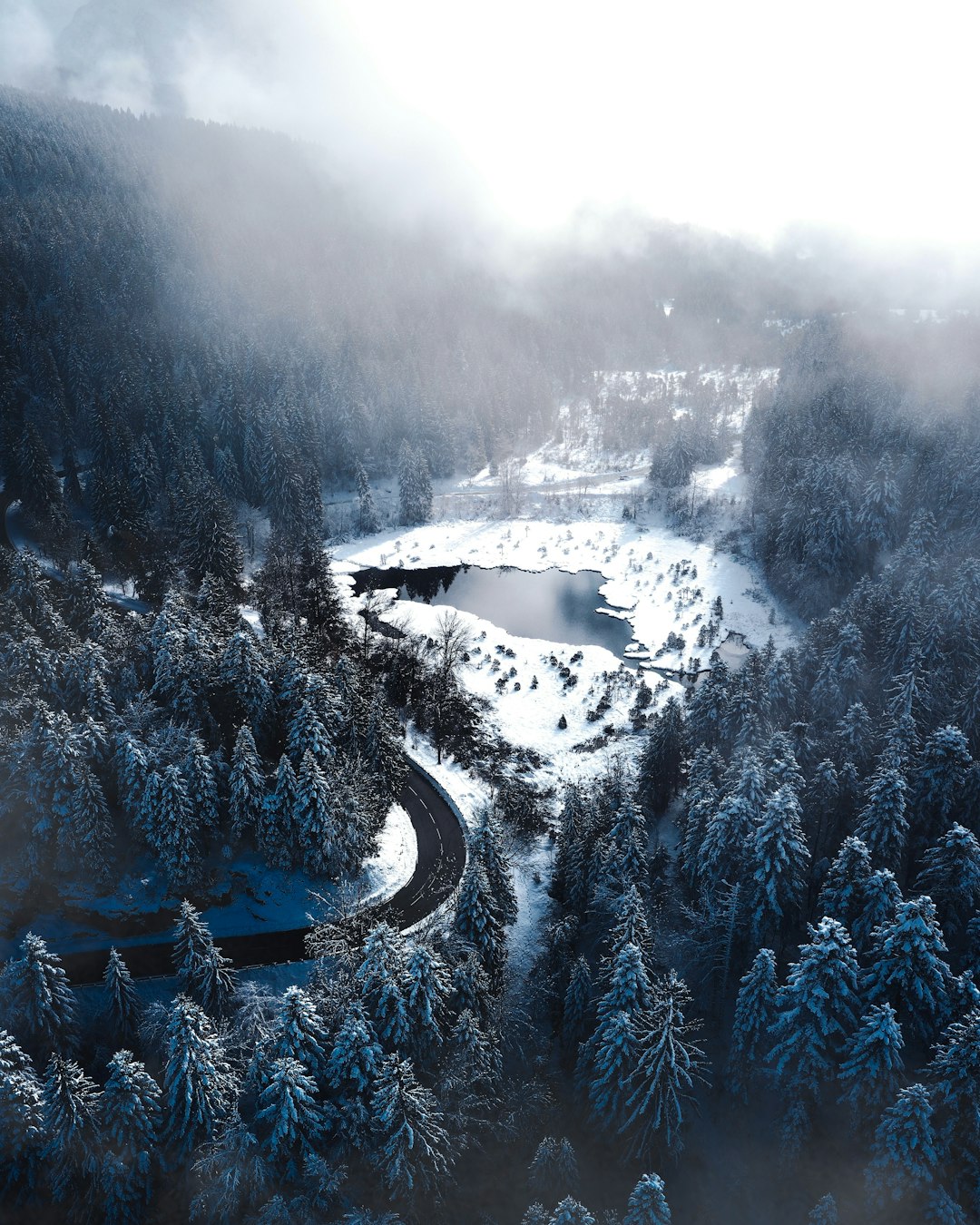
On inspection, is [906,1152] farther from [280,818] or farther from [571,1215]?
[280,818]

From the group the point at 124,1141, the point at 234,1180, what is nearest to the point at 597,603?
the point at 234,1180

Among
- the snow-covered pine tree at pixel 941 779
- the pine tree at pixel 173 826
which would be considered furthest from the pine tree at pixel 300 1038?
the snow-covered pine tree at pixel 941 779

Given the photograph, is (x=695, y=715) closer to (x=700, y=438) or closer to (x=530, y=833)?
(x=530, y=833)

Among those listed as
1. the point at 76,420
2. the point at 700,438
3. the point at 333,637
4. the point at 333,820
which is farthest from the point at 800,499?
the point at 76,420

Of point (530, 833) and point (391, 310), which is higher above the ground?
point (391, 310)

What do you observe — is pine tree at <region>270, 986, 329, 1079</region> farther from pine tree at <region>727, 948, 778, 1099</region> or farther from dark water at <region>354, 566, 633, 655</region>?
dark water at <region>354, 566, 633, 655</region>

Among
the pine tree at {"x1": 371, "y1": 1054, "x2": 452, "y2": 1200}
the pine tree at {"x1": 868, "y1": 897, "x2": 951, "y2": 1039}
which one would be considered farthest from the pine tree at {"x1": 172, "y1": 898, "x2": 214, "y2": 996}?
the pine tree at {"x1": 868, "y1": 897, "x2": 951, "y2": 1039}
